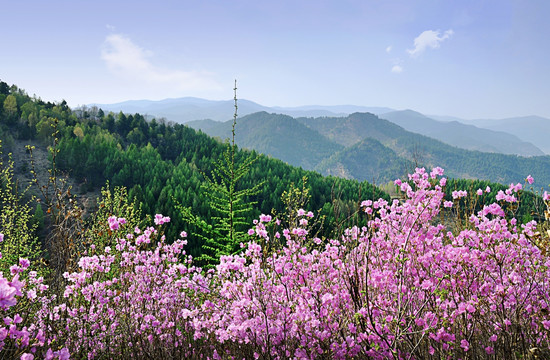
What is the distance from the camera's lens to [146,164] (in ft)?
79.2

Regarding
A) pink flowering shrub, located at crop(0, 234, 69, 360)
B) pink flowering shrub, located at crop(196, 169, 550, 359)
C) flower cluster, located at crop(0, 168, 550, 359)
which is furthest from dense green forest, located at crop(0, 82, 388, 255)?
pink flowering shrub, located at crop(0, 234, 69, 360)

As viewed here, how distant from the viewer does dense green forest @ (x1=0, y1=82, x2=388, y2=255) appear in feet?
56.0

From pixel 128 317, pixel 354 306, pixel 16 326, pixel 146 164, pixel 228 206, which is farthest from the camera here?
pixel 146 164

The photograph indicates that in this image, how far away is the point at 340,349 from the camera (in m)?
2.34

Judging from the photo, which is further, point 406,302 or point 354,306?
point 354,306

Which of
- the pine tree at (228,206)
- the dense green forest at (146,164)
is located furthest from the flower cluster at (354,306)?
the dense green forest at (146,164)

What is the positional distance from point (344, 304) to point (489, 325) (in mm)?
1122

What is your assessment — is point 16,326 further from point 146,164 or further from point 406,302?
point 146,164

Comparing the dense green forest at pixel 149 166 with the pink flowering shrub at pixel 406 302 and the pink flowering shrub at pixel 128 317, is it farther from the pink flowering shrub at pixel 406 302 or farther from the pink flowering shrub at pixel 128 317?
the pink flowering shrub at pixel 406 302

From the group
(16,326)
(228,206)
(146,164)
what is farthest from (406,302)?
(146,164)

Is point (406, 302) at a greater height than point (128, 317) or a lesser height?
greater

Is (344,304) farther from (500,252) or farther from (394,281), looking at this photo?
(500,252)

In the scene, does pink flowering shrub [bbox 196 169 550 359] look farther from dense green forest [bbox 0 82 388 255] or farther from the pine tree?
dense green forest [bbox 0 82 388 255]

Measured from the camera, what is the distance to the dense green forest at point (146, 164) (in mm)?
17062
